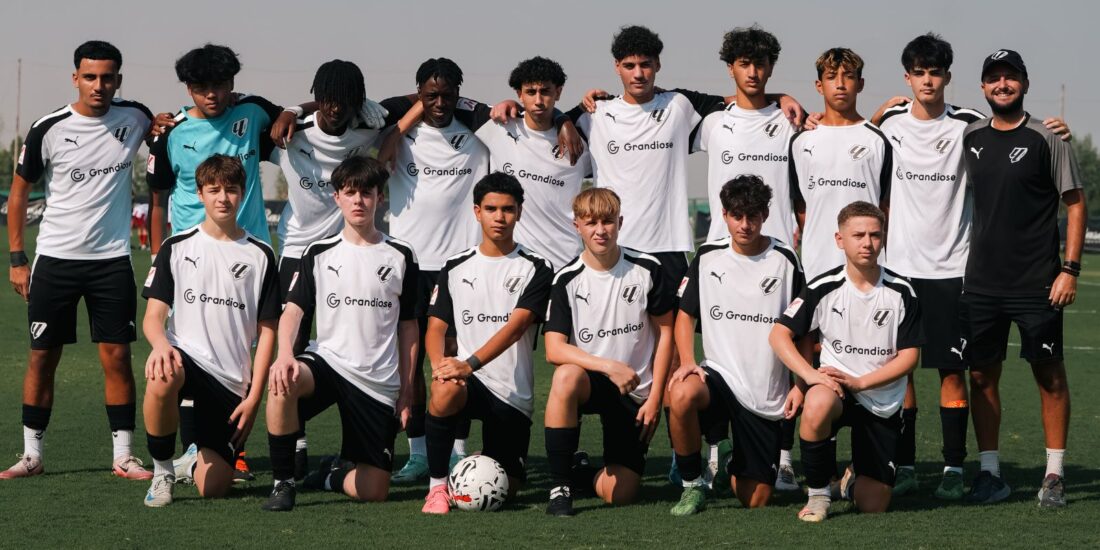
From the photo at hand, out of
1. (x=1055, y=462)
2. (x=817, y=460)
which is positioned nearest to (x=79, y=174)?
(x=817, y=460)

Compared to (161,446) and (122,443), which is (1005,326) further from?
(122,443)

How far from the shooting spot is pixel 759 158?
6715 millimetres

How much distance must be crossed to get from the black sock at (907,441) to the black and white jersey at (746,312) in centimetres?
82

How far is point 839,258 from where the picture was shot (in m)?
6.48

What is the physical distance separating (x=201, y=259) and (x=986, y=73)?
4087mm

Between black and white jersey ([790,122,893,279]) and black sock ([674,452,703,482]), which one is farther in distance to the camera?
black and white jersey ([790,122,893,279])

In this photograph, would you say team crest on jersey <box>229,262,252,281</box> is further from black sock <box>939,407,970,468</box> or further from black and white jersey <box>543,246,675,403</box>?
black sock <box>939,407,970,468</box>

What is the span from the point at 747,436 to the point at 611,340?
807 millimetres

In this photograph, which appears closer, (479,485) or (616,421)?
(479,485)

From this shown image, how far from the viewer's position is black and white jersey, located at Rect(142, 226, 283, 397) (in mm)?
6207

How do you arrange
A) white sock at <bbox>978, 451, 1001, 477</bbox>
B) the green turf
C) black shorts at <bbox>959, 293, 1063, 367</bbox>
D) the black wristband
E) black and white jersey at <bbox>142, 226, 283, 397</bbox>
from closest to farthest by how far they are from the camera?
the green turf, black and white jersey at <bbox>142, 226, 283, 397</bbox>, black shorts at <bbox>959, 293, 1063, 367</bbox>, white sock at <bbox>978, 451, 1001, 477</bbox>, the black wristband

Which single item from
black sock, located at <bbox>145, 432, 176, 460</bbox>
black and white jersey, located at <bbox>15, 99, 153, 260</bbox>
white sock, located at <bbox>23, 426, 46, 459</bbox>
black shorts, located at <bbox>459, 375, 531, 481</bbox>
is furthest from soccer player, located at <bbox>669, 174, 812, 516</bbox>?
white sock, located at <bbox>23, 426, 46, 459</bbox>

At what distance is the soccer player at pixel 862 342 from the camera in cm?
586

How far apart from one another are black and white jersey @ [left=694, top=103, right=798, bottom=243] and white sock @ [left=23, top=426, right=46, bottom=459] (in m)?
3.83
